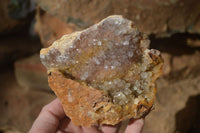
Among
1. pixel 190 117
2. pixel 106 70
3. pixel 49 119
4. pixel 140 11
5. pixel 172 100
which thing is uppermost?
pixel 140 11

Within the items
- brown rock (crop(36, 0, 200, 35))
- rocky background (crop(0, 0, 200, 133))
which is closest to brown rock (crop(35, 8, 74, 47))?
rocky background (crop(0, 0, 200, 133))

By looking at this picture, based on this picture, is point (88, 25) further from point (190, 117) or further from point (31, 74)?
point (190, 117)

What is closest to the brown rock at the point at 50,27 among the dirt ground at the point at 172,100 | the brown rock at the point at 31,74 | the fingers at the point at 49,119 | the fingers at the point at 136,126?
the brown rock at the point at 31,74

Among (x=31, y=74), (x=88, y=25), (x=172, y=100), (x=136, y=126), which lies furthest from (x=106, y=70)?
(x=31, y=74)

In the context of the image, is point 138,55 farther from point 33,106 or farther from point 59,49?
point 33,106

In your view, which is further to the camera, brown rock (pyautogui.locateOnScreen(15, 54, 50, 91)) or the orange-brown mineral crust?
brown rock (pyautogui.locateOnScreen(15, 54, 50, 91))

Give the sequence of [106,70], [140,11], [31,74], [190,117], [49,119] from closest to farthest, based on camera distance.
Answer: [106,70] < [49,119] < [140,11] < [190,117] < [31,74]

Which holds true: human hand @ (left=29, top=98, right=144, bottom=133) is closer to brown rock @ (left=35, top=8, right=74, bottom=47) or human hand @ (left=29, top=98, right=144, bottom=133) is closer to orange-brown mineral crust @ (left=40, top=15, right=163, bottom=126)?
orange-brown mineral crust @ (left=40, top=15, right=163, bottom=126)

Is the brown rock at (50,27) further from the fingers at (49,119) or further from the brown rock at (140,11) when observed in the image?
the fingers at (49,119)
